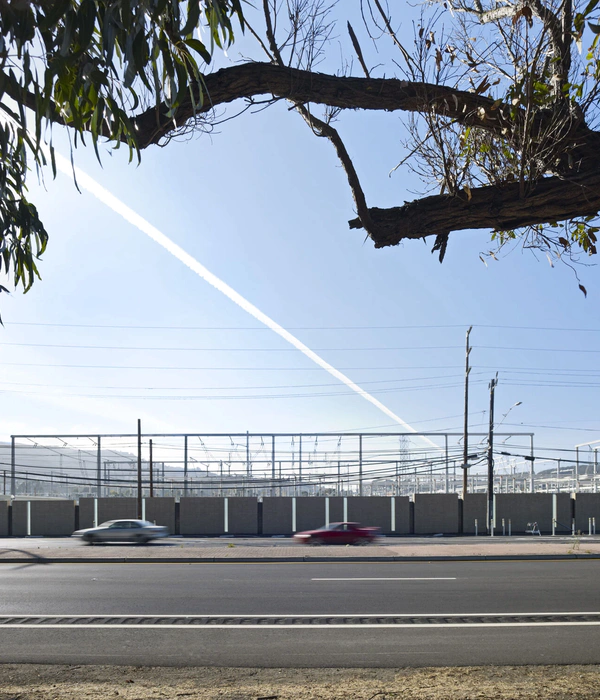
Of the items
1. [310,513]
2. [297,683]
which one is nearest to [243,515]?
[310,513]

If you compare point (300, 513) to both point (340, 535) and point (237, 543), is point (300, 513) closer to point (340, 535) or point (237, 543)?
point (340, 535)

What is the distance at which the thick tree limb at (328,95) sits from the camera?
16.8 ft

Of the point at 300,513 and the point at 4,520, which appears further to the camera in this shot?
the point at 300,513

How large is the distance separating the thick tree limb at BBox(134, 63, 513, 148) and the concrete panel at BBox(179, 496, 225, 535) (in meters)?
35.1

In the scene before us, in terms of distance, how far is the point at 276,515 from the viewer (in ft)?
128

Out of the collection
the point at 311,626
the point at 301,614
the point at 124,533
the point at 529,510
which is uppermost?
the point at 311,626

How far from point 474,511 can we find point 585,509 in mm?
6284

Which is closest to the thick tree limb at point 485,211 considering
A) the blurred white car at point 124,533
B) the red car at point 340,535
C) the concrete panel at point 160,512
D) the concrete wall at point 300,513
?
the red car at point 340,535

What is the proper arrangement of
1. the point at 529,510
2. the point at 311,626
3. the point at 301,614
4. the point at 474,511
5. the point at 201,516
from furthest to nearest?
the point at 529,510 → the point at 201,516 → the point at 474,511 → the point at 301,614 → the point at 311,626

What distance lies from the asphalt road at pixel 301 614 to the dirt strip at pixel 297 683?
42 cm

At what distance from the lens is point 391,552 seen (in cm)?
2059

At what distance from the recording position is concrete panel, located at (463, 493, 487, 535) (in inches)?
1515

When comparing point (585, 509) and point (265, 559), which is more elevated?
point (265, 559)

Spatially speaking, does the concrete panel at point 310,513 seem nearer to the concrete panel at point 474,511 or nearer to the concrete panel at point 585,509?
the concrete panel at point 474,511
